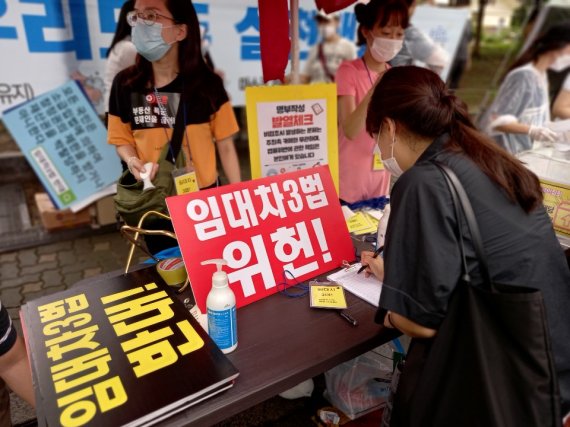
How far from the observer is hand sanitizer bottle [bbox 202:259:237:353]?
3.56 feet

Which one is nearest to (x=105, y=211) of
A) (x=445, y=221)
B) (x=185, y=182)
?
(x=185, y=182)

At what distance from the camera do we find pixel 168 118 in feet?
6.40

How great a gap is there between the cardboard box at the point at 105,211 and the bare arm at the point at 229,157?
2.06m

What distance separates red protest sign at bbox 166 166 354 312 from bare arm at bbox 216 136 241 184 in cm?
66

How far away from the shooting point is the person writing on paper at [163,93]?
1867 mm

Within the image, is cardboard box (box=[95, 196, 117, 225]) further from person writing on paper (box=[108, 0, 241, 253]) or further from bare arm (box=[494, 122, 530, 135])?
bare arm (box=[494, 122, 530, 135])

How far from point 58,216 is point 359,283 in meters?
3.41

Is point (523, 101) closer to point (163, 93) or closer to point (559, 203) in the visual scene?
point (559, 203)

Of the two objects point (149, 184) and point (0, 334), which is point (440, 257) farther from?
point (0, 334)

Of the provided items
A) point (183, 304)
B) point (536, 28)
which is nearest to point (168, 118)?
point (183, 304)

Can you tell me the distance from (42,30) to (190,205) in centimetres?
276

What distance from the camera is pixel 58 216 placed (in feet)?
12.8

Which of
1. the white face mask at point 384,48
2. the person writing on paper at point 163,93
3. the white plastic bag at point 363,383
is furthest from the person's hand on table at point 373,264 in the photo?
the white face mask at point 384,48

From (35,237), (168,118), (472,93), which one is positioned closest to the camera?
(168,118)
